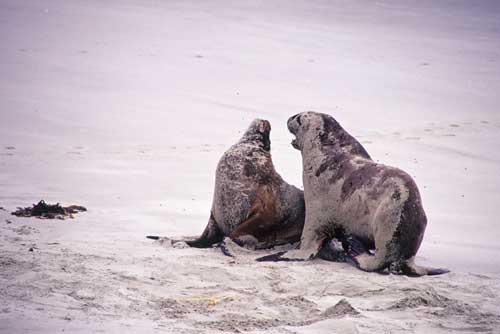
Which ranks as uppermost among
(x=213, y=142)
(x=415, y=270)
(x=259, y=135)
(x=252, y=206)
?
(x=259, y=135)

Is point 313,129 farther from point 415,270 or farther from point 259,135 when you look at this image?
point 415,270

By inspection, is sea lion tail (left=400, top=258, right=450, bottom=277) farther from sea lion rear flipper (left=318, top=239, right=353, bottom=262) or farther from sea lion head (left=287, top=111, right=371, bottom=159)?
sea lion head (left=287, top=111, right=371, bottom=159)

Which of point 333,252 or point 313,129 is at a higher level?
point 313,129

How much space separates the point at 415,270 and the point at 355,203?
0.57 m

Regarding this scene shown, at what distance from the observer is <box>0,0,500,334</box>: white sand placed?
4.65 meters

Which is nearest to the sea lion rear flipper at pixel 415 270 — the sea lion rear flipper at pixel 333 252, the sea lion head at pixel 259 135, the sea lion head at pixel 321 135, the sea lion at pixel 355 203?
the sea lion at pixel 355 203

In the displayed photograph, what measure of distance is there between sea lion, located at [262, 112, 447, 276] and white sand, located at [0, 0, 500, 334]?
0.23 m

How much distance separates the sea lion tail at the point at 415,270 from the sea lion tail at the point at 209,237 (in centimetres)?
128

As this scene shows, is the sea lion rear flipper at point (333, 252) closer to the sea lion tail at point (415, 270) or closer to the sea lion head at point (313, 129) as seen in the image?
the sea lion tail at point (415, 270)

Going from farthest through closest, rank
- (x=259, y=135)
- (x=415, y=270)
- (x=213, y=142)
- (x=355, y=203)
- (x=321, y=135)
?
(x=213, y=142), (x=259, y=135), (x=321, y=135), (x=355, y=203), (x=415, y=270)

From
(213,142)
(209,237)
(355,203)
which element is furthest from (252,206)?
(213,142)

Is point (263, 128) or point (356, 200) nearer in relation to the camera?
point (356, 200)

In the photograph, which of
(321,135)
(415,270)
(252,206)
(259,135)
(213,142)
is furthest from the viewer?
(213,142)

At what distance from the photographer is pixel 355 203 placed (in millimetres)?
5828
